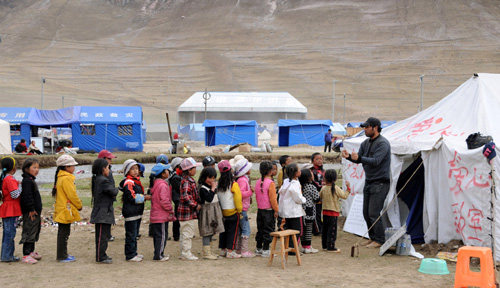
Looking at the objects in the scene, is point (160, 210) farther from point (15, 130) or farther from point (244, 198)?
point (15, 130)

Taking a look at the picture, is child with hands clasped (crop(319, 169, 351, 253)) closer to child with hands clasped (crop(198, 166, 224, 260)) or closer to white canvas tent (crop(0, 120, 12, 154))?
child with hands clasped (crop(198, 166, 224, 260))

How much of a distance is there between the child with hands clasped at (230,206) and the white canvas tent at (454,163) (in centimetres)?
292

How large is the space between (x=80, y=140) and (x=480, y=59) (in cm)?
8548

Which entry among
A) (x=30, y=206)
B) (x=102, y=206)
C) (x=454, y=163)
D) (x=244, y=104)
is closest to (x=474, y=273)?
(x=454, y=163)

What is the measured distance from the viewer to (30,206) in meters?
7.82

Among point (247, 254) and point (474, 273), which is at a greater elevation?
point (474, 273)

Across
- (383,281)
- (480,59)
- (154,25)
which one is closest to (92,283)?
(383,281)

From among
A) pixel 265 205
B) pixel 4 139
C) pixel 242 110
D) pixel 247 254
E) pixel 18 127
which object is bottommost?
pixel 247 254

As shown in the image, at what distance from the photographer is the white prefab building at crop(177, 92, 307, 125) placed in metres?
60.0

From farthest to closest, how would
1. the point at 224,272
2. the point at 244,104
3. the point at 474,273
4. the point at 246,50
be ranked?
the point at 246,50 → the point at 244,104 → the point at 224,272 → the point at 474,273

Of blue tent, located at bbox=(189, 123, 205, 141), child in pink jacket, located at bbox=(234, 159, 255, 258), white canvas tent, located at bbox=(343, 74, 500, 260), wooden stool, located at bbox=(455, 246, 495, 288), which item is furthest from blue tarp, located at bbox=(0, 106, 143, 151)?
wooden stool, located at bbox=(455, 246, 495, 288)

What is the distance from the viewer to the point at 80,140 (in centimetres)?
3475

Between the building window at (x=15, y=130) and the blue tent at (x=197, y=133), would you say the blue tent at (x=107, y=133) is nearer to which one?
the building window at (x=15, y=130)

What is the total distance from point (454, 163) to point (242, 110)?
52.2 metres
